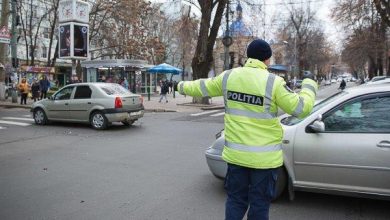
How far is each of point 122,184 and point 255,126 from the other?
3.64 metres

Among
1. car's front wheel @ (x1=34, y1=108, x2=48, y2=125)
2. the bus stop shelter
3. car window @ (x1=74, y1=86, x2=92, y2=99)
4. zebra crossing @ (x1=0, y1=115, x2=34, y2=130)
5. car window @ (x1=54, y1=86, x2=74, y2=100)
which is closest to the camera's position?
car window @ (x1=74, y1=86, x2=92, y2=99)

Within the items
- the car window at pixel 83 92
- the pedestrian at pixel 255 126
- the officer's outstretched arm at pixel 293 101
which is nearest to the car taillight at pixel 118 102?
the car window at pixel 83 92

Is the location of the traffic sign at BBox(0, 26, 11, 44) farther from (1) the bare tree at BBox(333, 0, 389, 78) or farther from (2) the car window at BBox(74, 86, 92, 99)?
(1) the bare tree at BBox(333, 0, 389, 78)

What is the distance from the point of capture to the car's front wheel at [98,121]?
13688 millimetres

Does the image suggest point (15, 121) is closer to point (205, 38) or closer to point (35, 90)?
point (35, 90)

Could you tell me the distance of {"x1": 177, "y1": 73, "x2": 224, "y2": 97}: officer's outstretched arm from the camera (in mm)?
3885

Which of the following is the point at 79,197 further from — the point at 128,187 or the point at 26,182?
the point at 26,182

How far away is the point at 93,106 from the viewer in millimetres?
13938

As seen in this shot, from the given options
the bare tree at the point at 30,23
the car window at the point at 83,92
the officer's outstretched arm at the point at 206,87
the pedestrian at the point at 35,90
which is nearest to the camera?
the officer's outstretched arm at the point at 206,87

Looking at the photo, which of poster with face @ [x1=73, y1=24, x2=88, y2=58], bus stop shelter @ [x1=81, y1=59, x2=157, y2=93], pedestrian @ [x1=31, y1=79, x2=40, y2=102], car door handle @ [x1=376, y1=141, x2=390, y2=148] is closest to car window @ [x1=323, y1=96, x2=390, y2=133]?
car door handle @ [x1=376, y1=141, x2=390, y2=148]

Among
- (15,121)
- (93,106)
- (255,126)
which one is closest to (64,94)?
(93,106)

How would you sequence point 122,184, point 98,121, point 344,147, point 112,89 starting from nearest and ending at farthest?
point 344,147, point 122,184, point 98,121, point 112,89

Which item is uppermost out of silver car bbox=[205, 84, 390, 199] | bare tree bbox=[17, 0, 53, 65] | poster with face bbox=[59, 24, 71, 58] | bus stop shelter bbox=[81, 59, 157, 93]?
bare tree bbox=[17, 0, 53, 65]

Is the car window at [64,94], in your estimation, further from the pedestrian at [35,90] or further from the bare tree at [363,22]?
the bare tree at [363,22]
